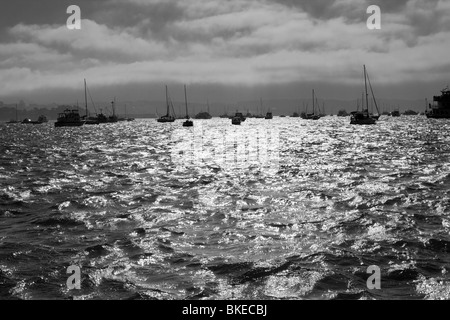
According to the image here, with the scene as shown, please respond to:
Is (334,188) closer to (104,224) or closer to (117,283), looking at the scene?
(104,224)

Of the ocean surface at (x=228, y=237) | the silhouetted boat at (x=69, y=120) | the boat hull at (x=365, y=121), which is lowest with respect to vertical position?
the ocean surface at (x=228, y=237)

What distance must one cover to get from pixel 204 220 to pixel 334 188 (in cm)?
1034

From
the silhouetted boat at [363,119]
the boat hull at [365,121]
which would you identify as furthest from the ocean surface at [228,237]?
the silhouetted boat at [363,119]

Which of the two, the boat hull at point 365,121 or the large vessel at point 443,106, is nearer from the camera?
the boat hull at point 365,121

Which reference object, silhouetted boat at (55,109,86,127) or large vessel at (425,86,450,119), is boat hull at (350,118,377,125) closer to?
large vessel at (425,86,450,119)

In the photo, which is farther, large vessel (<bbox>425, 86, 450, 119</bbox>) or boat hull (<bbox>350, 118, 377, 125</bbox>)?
large vessel (<bbox>425, 86, 450, 119</bbox>)

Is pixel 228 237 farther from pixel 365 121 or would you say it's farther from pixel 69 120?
pixel 69 120

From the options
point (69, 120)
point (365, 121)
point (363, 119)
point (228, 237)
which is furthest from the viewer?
point (69, 120)

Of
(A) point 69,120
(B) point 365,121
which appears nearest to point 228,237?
(B) point 365,121

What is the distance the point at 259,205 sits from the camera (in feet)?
65.1

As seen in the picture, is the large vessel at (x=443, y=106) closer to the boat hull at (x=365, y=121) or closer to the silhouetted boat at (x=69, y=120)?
the boat hull at (x=365, y=121)

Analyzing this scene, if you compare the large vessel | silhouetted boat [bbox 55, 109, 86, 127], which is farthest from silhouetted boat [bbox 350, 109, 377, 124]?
silhouetted boat [bbox 55, 109, 86, 127]

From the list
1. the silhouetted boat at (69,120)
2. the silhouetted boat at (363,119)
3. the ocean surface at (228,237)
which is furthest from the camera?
the silhouetted boat at (69,120)
